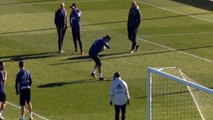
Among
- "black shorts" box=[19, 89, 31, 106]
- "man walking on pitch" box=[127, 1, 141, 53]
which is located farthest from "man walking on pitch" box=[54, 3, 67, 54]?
"black shorts" box=[19, 89, 31, 106]

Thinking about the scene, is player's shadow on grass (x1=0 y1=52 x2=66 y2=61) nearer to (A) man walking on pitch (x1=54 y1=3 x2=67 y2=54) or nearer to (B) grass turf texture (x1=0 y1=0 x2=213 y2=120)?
(B) grass turf texture (x1=0 y1=0 x2=213 y2=120)

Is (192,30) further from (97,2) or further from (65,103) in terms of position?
(65,103)

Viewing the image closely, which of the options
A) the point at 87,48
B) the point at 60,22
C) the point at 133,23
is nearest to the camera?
the point at 60,22

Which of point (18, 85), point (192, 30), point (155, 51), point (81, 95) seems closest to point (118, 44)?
point (155, 51)

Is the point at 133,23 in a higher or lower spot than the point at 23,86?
higher

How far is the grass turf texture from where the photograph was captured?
2645 centimetres

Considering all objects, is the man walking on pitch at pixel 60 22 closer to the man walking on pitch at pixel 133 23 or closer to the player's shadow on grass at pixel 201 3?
the man walking on pitch at pixel 133 23

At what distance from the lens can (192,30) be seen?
38.2 metres

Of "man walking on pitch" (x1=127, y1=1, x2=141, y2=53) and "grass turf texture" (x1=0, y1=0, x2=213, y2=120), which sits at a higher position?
"man walking on pitch" (x1=127, y1=1, x2=141, y2=53)

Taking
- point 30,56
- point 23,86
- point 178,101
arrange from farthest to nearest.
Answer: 1. point 30,56
2. point 178,101
3. point 23,86

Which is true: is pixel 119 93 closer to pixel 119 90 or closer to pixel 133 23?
pixel 119 90

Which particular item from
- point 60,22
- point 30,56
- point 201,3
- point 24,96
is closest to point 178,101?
point 24,96

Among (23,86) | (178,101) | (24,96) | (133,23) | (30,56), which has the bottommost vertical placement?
(178,101)

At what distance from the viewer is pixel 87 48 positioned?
112 feet
